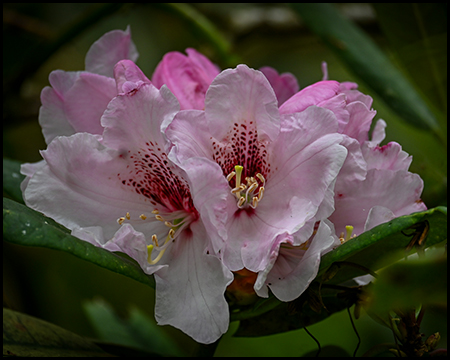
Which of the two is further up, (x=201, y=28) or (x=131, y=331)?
(x=201, y=28)

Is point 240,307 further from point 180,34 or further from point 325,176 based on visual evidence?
point 180,34

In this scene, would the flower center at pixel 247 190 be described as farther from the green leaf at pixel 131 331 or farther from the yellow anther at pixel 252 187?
the green leaf at pixel 131 331

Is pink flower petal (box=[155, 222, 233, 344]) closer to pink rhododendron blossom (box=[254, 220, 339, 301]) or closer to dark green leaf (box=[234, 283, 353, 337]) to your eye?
pink rhododendron blossom (box=[254, 220, 339, 301])

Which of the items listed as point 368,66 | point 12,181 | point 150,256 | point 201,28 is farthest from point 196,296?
point 201,28

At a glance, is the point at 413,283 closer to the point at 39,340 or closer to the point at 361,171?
the point at 361,171

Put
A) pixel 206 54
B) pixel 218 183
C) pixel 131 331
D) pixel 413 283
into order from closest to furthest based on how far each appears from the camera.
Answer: pixel 413 283, pixel 218 183, pixel 131 331, pixel 206 54

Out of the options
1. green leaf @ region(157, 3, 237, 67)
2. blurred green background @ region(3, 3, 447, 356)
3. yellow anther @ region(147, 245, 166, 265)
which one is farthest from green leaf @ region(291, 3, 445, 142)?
yellow anther @ region(147, 245, 166, 265)
